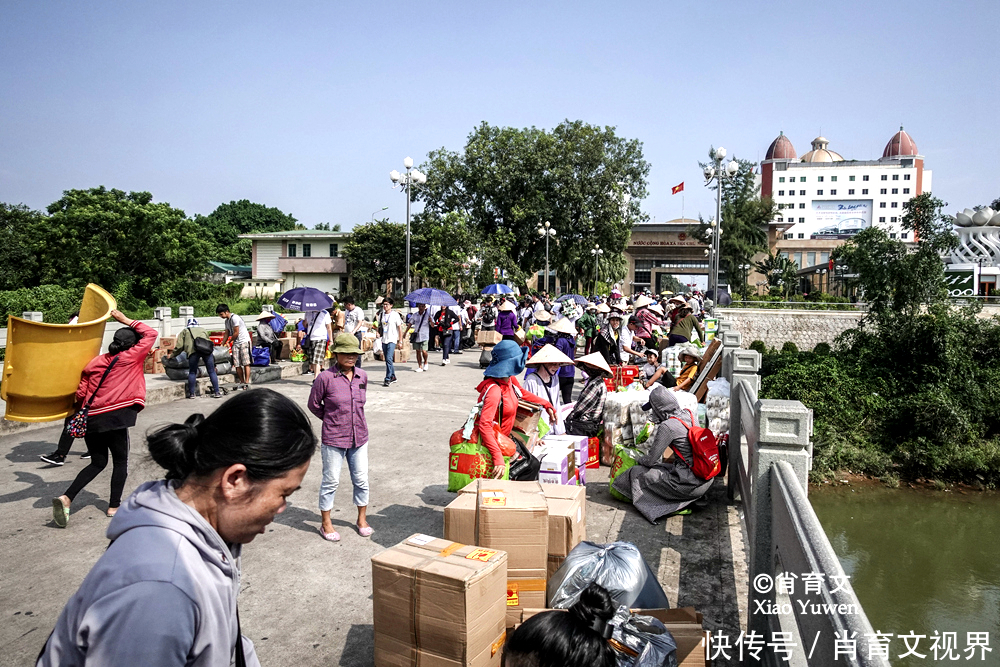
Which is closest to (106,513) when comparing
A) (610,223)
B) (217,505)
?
(217,505)

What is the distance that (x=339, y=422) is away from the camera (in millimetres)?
5242

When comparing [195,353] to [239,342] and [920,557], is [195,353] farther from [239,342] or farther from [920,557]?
[920,557]

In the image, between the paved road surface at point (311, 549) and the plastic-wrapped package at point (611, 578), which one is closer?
the plastic-wrapped package at point (611, 578)

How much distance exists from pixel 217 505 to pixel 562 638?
1119 millimetres

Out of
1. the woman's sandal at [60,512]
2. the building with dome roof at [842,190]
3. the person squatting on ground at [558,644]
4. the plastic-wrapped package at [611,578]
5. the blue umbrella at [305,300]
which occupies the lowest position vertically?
the woman's sandal at [60,512]

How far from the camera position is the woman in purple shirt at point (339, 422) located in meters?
5.23

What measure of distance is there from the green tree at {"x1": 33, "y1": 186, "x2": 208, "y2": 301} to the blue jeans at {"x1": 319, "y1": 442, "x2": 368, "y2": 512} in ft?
98.3

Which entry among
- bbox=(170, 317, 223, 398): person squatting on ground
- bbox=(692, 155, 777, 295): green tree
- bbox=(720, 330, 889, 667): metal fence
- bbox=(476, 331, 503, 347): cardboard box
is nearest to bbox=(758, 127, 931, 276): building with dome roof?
bbox=(692, 155, 777, 295): green tree

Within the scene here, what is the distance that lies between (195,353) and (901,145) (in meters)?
133

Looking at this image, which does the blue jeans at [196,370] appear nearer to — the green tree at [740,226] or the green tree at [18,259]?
the green tree at [18,259]

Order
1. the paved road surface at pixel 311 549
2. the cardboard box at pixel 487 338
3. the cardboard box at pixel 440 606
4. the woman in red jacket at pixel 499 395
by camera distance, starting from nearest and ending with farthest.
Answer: the cardboard box at pixel 440 606, the paved road surface at pixel 311 549, the woman in red jacket at pixel 499 395, the cardboard box at pixel 487 338

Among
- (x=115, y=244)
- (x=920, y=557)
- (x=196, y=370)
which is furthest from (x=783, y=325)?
(x=115, y=244)

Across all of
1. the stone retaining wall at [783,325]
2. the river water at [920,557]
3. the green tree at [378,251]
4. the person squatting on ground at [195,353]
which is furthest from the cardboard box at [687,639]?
the green tree at [378,251]

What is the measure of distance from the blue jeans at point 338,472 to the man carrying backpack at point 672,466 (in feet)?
8.14
